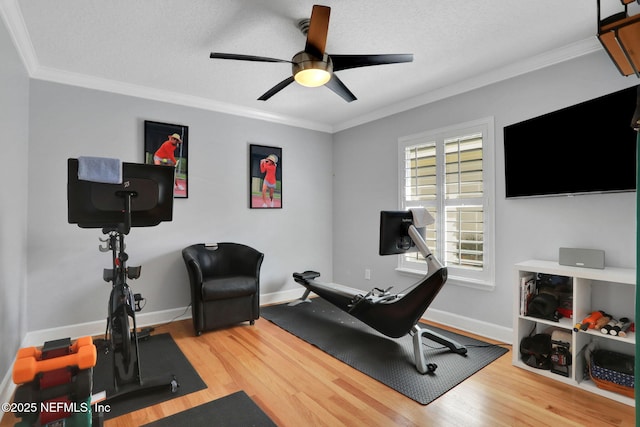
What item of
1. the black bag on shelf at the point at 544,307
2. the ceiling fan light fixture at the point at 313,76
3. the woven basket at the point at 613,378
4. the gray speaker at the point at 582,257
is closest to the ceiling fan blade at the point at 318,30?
the ceiling fan light fixture at the point at 313,76

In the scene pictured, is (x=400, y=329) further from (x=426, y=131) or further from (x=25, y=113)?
(x=25, y=113)

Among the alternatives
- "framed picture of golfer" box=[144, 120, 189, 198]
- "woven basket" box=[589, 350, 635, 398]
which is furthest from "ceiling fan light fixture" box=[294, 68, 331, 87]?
"woven basket" box=[589, 350, 635, 398]

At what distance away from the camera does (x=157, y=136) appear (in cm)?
343

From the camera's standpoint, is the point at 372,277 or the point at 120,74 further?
the point at 372,277

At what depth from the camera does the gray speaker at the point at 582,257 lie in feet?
7.35

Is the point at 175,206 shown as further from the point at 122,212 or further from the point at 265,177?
the point at 122,212

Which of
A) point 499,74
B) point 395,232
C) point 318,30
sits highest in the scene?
point 499,74

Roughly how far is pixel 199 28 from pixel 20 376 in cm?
223

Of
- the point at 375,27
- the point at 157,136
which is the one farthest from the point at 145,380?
the point at 375,27

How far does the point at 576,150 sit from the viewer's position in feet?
7.62

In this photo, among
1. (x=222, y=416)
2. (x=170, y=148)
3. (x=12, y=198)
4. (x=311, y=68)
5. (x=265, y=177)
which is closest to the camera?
(x=222, y=416)

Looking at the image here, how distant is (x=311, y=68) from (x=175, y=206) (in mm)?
2266

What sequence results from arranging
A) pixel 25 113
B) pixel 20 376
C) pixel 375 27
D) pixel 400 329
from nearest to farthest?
pixel 20 376 < pixel 375 27 < pixel 400 329 < pixel 25 113

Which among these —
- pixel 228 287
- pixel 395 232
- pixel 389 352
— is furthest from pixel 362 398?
pixel 228 287
